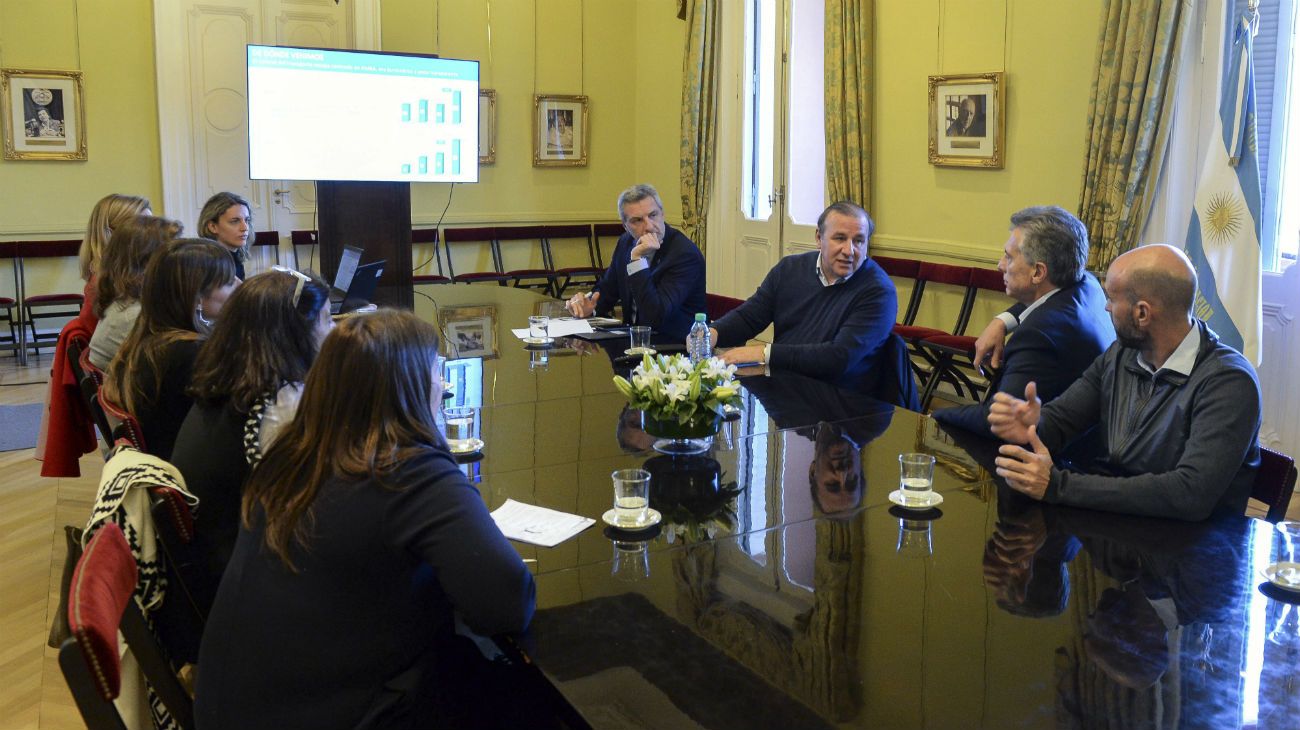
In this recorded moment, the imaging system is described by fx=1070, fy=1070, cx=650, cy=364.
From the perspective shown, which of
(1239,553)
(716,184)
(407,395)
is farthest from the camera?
(716,184)

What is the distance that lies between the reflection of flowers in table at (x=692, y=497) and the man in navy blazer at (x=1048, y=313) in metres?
0.85

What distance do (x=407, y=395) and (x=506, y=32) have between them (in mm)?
8585

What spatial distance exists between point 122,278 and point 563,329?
70.4 inches

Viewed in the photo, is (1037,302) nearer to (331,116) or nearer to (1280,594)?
(1280,594)

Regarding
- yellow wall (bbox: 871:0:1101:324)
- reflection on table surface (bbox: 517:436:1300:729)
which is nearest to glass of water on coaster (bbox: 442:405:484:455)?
reflection on table surface (bbox: 517:436:1300:729)

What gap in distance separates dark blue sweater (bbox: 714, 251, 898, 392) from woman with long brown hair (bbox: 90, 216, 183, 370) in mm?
2206

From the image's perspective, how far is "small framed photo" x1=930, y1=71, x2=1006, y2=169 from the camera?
21.1 ft

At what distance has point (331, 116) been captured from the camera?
6.95 metres

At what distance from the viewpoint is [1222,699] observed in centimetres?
146

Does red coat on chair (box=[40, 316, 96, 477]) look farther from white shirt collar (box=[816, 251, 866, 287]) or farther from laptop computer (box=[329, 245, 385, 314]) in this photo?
white shirt collar (box=[816, 251, 866, 287])

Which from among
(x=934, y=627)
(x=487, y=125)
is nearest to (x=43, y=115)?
(x=487, y=125)

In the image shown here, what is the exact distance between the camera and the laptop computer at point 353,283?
5.13 metres

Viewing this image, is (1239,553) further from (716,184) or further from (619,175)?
(619,175)

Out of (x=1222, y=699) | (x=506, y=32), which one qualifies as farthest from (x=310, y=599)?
(x=506, y=32)
